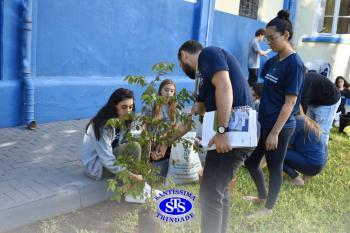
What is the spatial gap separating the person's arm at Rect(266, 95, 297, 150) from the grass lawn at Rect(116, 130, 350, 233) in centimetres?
73

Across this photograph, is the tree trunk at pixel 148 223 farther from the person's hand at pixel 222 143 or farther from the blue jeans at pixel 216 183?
the person's hand at pixel 222 143

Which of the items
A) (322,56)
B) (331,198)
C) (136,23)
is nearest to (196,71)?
(331,198)

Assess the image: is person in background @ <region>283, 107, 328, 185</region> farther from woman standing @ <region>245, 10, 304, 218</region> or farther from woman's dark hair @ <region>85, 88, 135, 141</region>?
woman's dark hair @ <region>85, 88, 135, 141</region>

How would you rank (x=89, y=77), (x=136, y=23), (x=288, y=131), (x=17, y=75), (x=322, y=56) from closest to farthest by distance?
1. (x=288, y=131)
2. (x=17, y=75)
3. (x=89, y=77)
4. (x=136, y=23)
5. (x=322, y=56)

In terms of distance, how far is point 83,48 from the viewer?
238 inches

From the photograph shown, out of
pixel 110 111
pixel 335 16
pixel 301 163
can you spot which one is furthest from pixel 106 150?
pixel 335 16

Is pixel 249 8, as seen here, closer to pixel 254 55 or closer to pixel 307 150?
pixel 254 55

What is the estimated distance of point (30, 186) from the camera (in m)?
3.55

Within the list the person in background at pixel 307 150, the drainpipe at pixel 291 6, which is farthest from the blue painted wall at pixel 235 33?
the person in background at pixel 307 150

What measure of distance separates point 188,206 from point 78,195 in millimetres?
1063

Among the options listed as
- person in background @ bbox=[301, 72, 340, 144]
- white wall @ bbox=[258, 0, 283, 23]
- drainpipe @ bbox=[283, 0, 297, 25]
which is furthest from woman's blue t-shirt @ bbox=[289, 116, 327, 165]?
drainpipe @ bbox=[283, 0, 297, 25]

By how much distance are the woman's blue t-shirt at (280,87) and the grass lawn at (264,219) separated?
0.85 meters

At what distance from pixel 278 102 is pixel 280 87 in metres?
0.12

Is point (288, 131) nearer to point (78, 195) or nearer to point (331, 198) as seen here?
point (331, 198)
